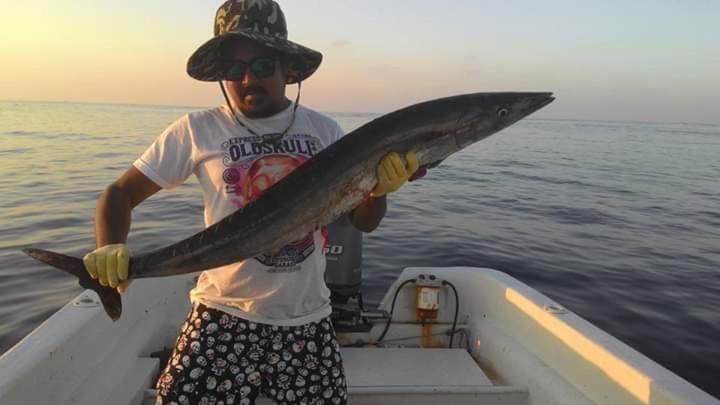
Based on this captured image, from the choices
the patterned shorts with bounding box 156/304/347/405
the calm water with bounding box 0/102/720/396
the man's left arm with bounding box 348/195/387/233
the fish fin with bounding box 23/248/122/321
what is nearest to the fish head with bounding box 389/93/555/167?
the man's left arm with bounding box 348/195/387/233

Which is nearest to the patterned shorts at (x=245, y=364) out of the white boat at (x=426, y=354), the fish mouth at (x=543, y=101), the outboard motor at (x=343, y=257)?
the white boat at (x=426, y=354)

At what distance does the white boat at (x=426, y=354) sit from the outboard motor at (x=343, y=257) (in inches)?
12.1

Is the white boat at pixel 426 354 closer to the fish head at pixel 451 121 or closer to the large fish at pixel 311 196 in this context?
the large fish at pixel 311 196

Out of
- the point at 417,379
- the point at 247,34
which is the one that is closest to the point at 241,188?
the point at 247,34

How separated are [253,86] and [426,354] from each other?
3.26 metres

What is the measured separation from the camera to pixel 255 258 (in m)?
2.70

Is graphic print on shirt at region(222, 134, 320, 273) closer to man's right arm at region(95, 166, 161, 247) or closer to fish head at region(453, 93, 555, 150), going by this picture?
man's right arm at region(95, 166, 161, 247)

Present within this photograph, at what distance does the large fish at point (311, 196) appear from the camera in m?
2.48

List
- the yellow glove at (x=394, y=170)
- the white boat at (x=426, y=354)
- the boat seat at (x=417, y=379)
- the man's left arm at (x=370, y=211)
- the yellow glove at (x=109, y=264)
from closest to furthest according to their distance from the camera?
the yellow glove at (x=109, y=264) → the yellow glove at (x=394, y=170) → the man's left arm at (x=370, y=211) → the white boat at (x=426, y=354) → the boat seat at (x=417, y=379)

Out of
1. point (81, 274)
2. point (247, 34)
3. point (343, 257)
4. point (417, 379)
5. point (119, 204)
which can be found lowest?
point (417, 379)

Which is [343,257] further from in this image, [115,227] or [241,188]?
[115,227]

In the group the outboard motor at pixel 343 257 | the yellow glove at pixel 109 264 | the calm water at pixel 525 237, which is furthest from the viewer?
the calm water at pixel 525 237

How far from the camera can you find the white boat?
3201 millimetres

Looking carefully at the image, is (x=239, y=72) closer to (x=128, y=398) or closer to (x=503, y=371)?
(x=128, y=398)
